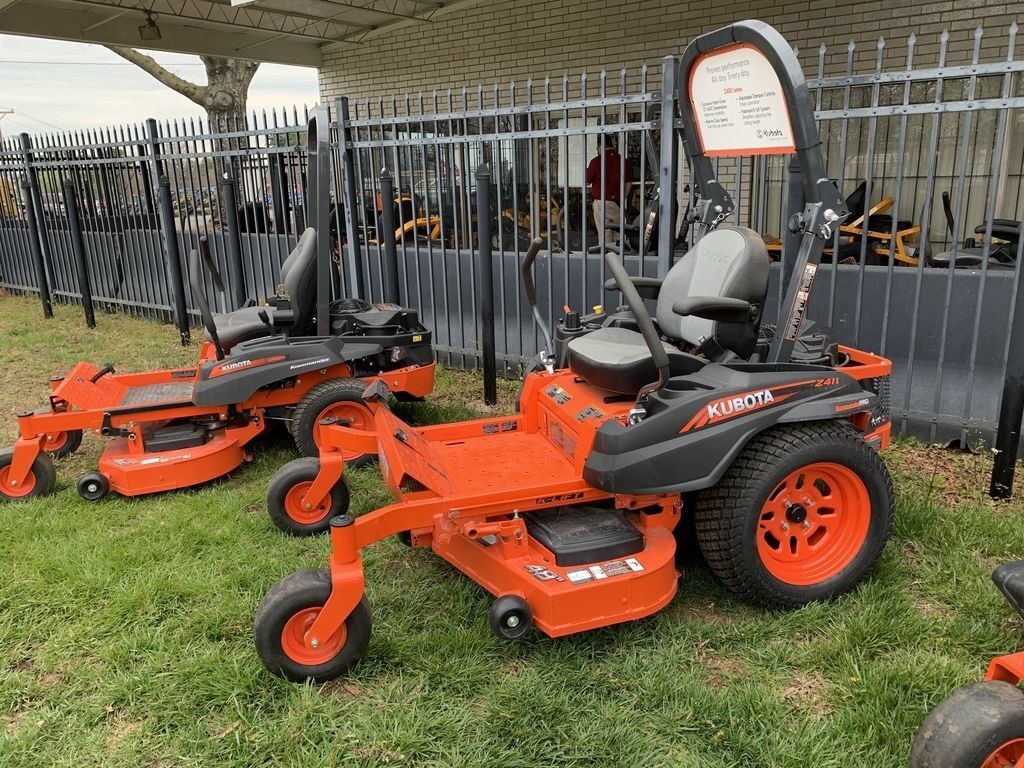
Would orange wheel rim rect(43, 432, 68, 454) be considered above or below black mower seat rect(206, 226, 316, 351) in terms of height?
below

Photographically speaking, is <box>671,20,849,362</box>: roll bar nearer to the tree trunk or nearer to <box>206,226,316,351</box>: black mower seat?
<box>206,226,316,351</box>: black mower seat

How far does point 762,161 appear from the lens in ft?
16.3

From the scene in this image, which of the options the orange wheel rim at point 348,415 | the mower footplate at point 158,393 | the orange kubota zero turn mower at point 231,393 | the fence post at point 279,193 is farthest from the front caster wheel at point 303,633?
the fence post at point 279,193

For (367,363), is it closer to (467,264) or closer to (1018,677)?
(467,264)

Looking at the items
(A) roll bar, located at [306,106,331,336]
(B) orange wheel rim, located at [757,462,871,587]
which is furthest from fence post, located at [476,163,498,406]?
(B) orange wheel rim, located at [757,462,871,587]

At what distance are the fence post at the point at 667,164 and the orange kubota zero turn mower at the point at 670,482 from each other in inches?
55.5

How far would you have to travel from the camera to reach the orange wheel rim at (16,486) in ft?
14.4

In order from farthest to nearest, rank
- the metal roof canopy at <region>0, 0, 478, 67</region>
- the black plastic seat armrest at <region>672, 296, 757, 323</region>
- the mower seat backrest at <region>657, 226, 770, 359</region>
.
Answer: the metal roof canopy at <region>0, 0, 478, 67</region>, the mower seat backrest at <region>657, 226, 770, 359</region>, the black plastic seat armrest at <region>672, 296, 757, 323</region>

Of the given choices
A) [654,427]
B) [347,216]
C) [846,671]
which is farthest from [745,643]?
[347,216]

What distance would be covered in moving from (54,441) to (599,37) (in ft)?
30.0

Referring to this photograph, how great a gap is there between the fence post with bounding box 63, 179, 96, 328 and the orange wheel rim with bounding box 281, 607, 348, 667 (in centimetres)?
802

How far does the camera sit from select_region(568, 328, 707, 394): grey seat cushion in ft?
10.7

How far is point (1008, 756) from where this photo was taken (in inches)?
81.7

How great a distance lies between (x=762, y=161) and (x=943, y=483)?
221cm
